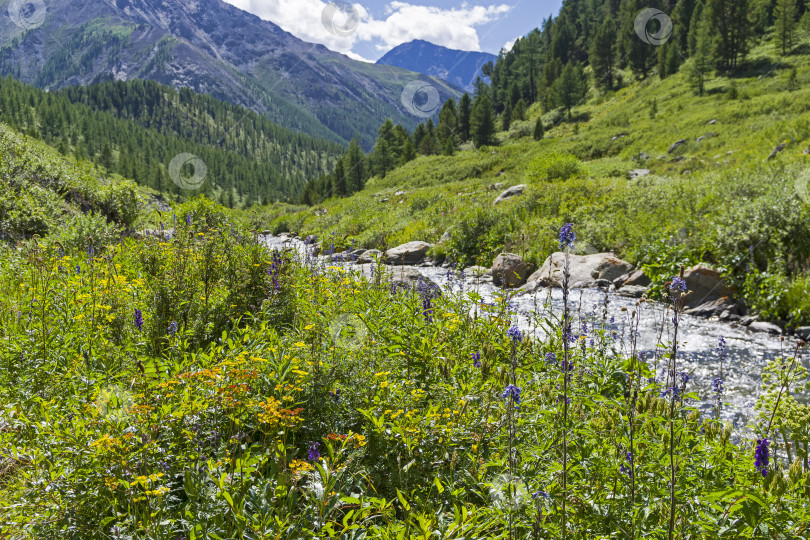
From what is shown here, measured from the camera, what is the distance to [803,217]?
9289 mm

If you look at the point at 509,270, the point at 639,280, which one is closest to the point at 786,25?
the point at 639,280

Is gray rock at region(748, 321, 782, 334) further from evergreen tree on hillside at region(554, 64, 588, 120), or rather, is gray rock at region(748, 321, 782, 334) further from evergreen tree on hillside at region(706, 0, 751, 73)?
evergreen tree on hillside at region(706, 0, 751, 73)

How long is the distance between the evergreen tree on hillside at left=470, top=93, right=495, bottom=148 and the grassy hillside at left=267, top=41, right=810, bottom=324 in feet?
41.7

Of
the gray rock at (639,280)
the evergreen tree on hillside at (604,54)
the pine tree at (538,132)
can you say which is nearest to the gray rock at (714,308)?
the gray rock at (639,280)

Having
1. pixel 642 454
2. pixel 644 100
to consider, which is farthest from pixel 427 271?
pixel 644 100

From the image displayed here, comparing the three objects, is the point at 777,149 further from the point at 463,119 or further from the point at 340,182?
the point at 340,182

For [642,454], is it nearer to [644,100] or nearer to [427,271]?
[427,271]

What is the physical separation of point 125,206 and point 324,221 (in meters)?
16.6

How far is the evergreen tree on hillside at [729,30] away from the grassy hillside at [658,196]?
5.45m

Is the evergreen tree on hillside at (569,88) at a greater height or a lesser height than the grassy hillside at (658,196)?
greater

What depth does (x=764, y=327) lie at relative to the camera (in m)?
8.59

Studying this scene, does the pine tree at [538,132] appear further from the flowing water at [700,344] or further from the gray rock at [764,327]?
the gray rock at [764,327]

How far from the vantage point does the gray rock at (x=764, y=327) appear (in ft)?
27.8

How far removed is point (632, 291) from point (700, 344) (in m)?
3.09
